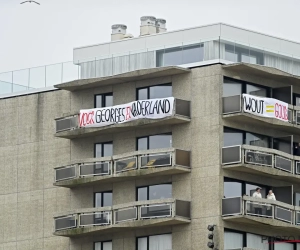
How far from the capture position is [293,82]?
4857 inches

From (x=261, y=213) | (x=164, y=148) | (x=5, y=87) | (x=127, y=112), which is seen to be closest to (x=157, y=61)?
(x=127, y=112)

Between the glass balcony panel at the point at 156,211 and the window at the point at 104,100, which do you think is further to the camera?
the window at the point at 104,100

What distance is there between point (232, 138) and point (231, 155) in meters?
2.14

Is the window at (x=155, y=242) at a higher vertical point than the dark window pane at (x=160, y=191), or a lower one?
lower

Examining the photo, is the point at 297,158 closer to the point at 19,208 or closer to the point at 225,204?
the point at 225,204

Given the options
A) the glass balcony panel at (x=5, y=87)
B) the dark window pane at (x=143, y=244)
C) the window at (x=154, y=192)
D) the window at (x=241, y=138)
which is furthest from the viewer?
the glass balcony panel at (x=5, y=87)

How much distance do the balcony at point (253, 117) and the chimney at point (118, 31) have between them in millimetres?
13727

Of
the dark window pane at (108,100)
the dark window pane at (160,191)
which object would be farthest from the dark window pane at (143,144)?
the dark window pane at (108,100)

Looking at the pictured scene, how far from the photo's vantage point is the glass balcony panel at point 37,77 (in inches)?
5064

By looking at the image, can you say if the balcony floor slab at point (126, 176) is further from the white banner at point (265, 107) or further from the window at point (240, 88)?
the window at point (240, 88)

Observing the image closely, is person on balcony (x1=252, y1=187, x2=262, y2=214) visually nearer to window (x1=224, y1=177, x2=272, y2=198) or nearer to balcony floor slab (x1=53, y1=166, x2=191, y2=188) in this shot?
window (x1=224, y1=177, x2=272, y2=198)

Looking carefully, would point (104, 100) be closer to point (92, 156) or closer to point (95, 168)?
point (92, 156)

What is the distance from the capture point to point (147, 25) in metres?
128

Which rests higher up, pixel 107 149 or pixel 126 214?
pixel 107 149
